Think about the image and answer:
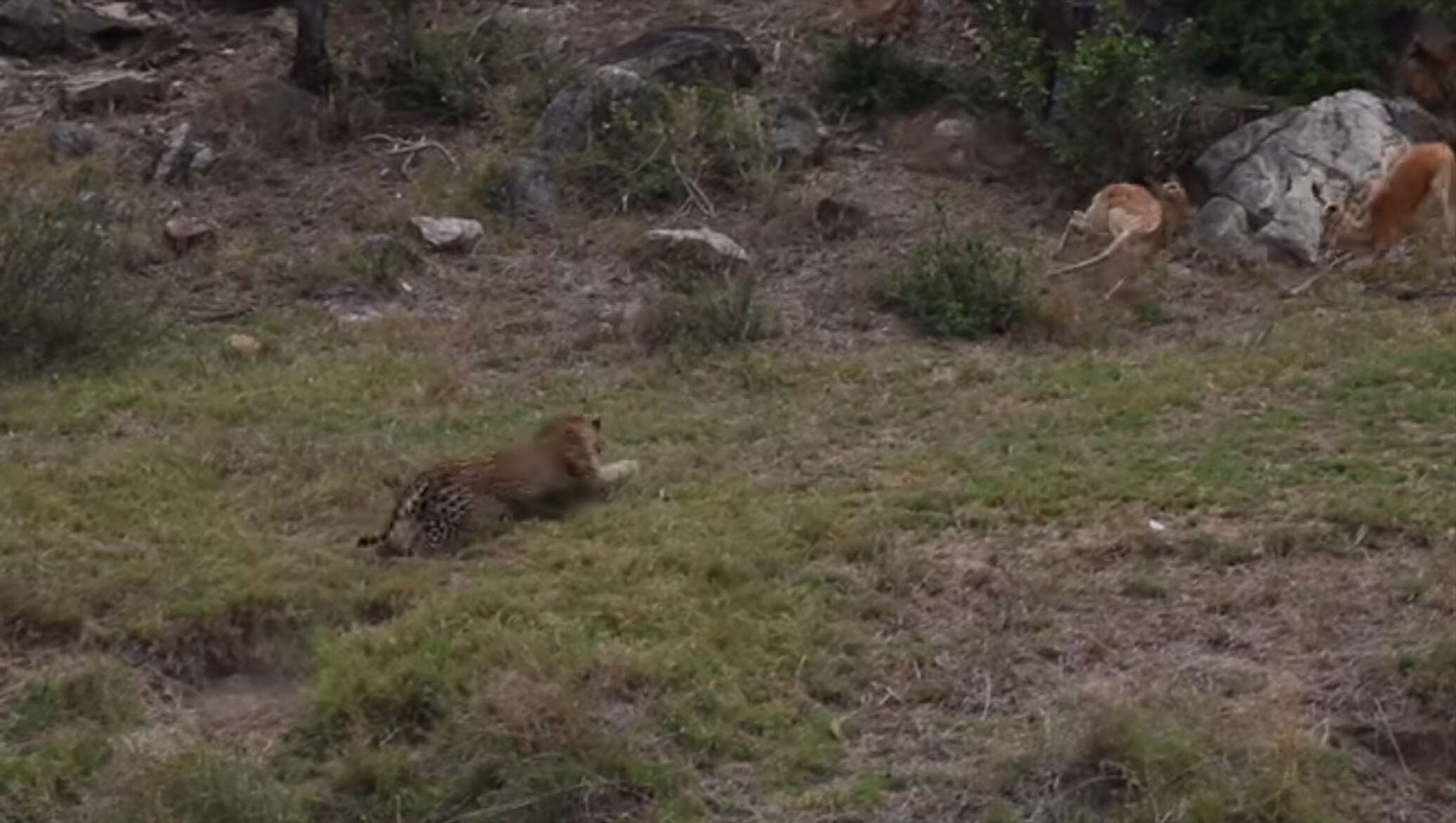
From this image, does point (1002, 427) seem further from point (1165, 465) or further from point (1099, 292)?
point (1099, 292)

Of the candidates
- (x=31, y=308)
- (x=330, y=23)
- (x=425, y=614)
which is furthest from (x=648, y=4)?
(x=425, y=614)

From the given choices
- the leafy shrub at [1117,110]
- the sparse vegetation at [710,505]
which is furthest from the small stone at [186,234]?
the leafy shrub at [1117,110]

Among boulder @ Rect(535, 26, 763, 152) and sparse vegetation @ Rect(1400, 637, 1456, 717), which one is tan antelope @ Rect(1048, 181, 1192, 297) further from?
sparse vegetation @ Rect(1400, 637, 1456, 717)

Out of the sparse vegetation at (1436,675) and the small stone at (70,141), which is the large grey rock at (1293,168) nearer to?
the sparse vegetation at (1436,675)

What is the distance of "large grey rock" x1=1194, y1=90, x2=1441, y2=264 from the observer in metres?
13.4

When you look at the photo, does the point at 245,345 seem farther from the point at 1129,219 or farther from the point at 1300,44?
the point at 1300,44

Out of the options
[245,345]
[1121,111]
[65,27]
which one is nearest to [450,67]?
[65,27]

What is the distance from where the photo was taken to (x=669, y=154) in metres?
14.4

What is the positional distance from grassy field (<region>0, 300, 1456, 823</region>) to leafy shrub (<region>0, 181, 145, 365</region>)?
660 millimetres

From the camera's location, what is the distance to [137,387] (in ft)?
36.7

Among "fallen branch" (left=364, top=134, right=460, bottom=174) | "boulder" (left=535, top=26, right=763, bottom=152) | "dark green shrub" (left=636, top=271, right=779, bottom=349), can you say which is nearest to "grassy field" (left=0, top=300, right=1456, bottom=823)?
"dark green shrub" (left=636, top=271, right=779, bottom=349)

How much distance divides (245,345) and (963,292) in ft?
11.8

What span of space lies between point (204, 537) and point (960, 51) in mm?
8614

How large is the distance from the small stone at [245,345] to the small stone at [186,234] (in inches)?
66.7
